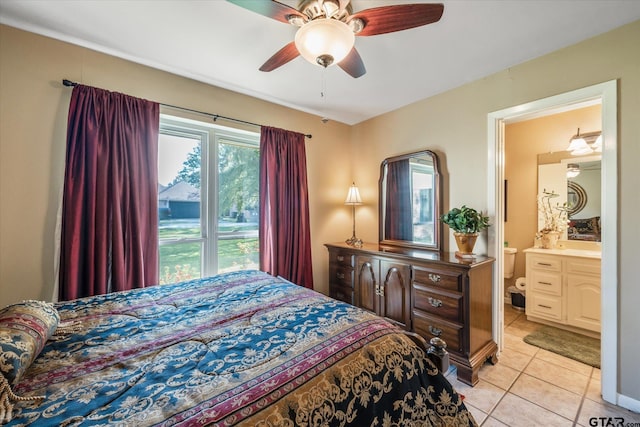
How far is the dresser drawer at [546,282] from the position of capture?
2.88 m

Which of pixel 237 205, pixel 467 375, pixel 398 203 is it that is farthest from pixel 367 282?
pixel 237 205

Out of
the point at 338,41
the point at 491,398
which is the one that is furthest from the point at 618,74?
the point at 491,398

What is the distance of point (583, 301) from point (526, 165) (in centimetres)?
176

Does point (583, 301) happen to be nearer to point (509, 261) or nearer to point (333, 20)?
point (509, 261)

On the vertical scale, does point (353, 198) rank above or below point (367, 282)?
above

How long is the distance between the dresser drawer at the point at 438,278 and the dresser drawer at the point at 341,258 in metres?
0.84

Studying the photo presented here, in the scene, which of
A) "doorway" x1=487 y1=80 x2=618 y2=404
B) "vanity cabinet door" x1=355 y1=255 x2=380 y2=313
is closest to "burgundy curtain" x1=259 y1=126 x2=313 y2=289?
"vanity cabinet door" x1=355 y1=255 x2=380 y2=313

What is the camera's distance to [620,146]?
5.78ft

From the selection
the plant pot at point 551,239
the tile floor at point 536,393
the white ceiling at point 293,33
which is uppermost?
the white ceiling at point 293,33

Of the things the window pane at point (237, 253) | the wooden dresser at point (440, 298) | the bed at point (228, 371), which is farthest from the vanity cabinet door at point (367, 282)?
the bed at point (228, 371)

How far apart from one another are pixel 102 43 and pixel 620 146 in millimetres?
3872

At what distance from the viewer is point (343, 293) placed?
10.4 ft

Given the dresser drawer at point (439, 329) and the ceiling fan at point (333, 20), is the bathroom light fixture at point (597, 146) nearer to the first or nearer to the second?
the dresser drawer at point (439, 329)

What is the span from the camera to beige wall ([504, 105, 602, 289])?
10.6ft
